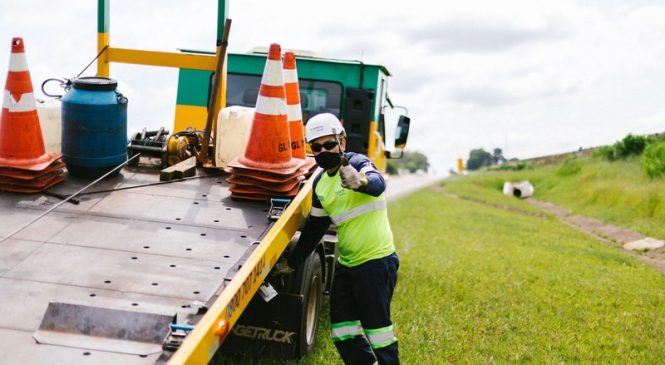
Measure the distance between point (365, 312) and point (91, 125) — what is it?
2.68 metres

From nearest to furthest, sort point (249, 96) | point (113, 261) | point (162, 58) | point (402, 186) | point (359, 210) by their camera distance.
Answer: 1. point (113, 261)
2. point (359, 210)
3. point (162, 58)
4. point (249, 96)
5. point (402, 186)

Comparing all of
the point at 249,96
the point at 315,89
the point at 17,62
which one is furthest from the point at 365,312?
the point at 249,96

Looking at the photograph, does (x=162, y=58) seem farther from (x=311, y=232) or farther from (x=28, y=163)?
(x=311, y=232)

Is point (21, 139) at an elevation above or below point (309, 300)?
above

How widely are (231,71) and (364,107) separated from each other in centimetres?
202

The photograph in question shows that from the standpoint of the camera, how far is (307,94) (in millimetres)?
10344

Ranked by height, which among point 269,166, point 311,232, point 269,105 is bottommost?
point 311,232

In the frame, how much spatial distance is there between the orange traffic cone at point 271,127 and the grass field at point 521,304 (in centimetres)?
152

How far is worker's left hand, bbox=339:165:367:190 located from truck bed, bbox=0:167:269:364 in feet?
2.25

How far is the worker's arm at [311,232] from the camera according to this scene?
552cm

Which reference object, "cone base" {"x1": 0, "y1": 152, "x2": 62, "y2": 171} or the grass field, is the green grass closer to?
the grass field

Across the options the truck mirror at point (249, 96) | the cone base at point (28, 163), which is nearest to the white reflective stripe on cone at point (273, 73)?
the cone base at point (28, 163)

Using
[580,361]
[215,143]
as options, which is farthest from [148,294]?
[580,361]

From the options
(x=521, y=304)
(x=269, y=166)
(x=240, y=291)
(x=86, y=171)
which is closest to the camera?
(x=240, y=291)
